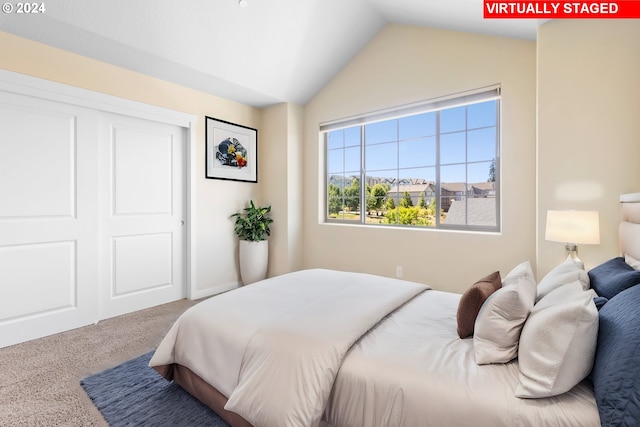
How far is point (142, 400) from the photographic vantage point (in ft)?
5.82

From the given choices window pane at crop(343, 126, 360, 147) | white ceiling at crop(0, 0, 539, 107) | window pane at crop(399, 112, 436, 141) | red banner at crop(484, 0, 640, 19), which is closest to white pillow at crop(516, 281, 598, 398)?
red banner at crop(484, 0, 640, 19)

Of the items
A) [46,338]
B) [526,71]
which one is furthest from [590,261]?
[46,338]

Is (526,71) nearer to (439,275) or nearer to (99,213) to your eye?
Answer: (439,275)

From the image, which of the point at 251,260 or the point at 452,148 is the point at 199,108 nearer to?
the point at 251,260

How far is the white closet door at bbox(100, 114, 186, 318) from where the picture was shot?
3.10 meters

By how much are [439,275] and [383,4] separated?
2.90 meters

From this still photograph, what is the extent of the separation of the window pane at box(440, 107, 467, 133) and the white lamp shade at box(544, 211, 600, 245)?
148 centimetres

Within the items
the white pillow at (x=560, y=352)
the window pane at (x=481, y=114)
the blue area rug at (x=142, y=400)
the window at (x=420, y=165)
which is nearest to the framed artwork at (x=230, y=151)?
the window at (x=420, y=165)

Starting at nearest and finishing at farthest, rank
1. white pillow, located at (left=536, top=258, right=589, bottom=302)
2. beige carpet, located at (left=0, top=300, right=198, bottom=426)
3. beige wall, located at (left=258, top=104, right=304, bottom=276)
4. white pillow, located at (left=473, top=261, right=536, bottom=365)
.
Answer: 1. white pillow, located at (left=473, top=261, right=536, bottom=365)
2. white pillow, located at (left=536, top=258, right=589, bottom=302)
3. beige carpet, located at (left=0, top=300, right=198, bottom=426)
4. beige wall, located at (left=258, top=104, right=304, bottom=276)

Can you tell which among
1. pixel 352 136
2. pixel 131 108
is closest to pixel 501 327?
pixel 352 136

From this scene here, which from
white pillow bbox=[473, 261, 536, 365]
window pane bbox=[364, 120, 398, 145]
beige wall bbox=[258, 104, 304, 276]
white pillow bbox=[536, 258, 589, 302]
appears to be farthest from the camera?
beige wall bbox=[258, 104, 304, 276]

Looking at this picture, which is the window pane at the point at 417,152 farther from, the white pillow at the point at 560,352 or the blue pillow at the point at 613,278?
the white pillow at the point at 560,352

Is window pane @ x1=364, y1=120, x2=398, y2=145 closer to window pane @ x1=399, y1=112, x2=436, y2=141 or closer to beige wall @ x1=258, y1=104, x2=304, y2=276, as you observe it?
window pane @ x1=399, y1=112, x2=436, y2=141

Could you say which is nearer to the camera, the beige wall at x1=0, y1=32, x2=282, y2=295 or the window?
the beige wall at x1=0, y1=32, x2=282, y2=295
